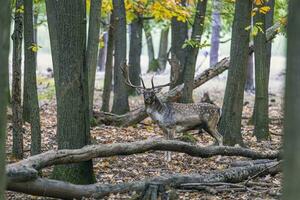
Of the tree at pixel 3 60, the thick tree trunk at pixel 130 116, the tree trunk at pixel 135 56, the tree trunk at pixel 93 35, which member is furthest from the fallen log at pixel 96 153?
the tree trunk at pixel 135 56

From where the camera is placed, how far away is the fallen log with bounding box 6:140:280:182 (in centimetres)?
696

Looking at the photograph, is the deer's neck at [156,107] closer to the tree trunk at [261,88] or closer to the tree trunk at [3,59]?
the tree trunk at [261,88]

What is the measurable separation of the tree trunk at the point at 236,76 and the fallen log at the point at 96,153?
7.77 ft

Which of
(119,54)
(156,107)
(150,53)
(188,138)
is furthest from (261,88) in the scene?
(150,53)

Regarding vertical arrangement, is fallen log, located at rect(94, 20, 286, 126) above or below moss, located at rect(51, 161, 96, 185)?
above

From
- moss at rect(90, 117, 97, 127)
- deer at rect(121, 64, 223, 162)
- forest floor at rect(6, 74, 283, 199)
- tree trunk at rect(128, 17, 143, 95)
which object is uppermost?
tree trunk at rect(128, 17, 143, 95)

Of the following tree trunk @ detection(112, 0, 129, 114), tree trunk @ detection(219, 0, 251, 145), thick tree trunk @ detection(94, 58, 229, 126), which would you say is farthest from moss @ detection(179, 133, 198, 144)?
tree trunk @ detection(112, 0, 129, 114)

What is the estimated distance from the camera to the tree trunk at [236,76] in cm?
1200

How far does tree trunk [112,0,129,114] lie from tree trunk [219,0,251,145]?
4857 millimetres

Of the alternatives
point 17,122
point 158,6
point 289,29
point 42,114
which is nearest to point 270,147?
point 17,122

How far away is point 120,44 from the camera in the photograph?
17.0 meters

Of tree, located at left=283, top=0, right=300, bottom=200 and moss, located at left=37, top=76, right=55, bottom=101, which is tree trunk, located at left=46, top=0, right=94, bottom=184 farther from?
moss, located at left=37, top=76, right=55, bottom=101

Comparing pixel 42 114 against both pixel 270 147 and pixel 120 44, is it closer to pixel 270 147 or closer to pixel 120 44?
pixel 120 44

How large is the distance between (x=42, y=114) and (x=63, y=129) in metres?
10.2
